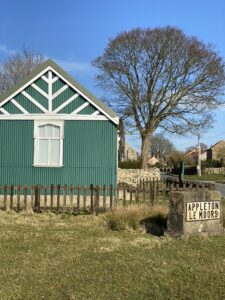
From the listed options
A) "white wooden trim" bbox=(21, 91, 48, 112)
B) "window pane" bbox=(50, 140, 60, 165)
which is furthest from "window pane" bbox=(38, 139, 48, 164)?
"white wooden trim" bbox=(21, 91, 48, 112)

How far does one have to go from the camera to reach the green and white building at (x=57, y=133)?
1443cm

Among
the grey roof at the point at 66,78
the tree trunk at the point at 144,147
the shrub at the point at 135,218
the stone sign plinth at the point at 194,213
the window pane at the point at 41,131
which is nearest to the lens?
the stone sign plinth at the point at 194,213

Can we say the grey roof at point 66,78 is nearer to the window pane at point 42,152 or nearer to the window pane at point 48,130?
the window pane at point 48,130

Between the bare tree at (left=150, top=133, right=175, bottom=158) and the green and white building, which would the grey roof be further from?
the bare tree at (left=150, top=133, right=175, bottom=158)

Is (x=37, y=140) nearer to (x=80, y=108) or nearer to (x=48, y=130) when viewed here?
(x=48, y=130)

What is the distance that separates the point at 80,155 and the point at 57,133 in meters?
1.25

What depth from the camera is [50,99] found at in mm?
14539

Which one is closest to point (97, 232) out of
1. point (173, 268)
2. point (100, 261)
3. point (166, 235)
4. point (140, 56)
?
point (166, 235)

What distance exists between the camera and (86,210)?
39.7 ft

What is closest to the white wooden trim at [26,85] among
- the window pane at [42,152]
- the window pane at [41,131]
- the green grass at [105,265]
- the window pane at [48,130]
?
the window pane at [41,131]

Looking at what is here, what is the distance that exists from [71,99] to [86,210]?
182 inches

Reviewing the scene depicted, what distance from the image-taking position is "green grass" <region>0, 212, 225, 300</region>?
498cm

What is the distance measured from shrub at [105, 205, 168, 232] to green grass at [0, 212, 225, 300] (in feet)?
1.01

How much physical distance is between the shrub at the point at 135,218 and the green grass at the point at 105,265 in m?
0.31
